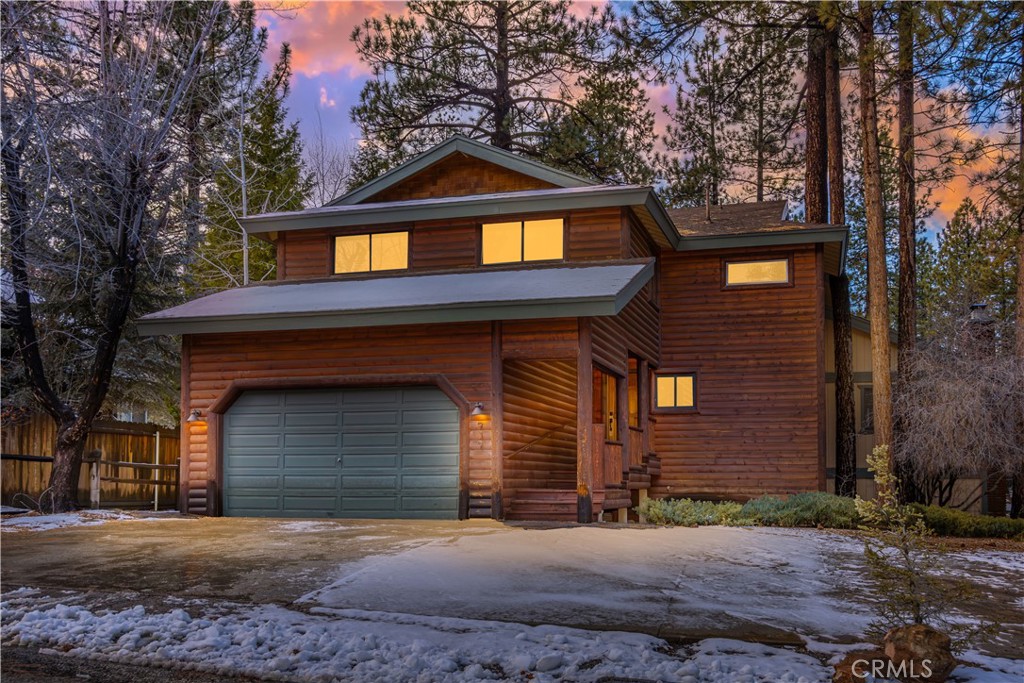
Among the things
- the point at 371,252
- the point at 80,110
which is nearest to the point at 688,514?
the point at 371,252

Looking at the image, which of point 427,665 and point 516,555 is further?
point 516,555

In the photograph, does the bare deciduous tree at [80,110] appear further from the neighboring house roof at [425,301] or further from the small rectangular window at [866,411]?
the small rectangular window at [866,411]

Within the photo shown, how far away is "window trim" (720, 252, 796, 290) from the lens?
2075cm

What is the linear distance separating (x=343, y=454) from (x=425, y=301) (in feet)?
10.6

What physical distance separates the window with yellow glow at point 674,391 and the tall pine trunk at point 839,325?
11.4 feet

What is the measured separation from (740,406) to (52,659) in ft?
52.4

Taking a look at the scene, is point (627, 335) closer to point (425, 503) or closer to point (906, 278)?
point (425, 503)

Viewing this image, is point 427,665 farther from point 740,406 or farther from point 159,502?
point 159,502

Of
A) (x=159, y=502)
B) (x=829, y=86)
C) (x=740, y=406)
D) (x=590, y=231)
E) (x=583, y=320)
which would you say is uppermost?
(x=829, y=86)

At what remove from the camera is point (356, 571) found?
10.3 m

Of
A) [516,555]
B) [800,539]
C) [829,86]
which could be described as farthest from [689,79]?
[516,555]

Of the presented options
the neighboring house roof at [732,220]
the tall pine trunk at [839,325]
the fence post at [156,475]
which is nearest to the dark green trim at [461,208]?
the neighboring house roof at [732,220]

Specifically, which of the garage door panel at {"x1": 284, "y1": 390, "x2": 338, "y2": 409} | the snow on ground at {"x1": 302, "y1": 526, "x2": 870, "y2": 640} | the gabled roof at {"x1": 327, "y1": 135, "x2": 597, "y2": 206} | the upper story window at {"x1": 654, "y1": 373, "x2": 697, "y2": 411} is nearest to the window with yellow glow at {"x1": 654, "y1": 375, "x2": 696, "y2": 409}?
the upper story window at {"x1": 654, "y1": 373, "x2": 697, "y2": 411}

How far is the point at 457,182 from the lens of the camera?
20344 mm
